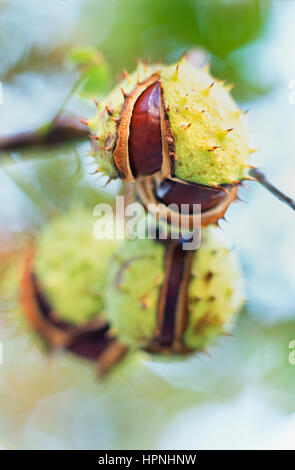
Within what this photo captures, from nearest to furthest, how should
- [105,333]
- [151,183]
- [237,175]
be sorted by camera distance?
[237,175] < [151,183] < [105,333]

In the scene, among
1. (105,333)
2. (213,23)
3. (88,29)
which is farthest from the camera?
(88,29)

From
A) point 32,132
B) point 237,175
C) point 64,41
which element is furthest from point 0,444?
point 64,41

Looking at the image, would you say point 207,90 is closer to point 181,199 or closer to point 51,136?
point 181,199

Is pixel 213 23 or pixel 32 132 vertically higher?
pixel 213 23

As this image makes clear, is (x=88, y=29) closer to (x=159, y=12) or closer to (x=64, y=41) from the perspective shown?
(x=64, y=41)

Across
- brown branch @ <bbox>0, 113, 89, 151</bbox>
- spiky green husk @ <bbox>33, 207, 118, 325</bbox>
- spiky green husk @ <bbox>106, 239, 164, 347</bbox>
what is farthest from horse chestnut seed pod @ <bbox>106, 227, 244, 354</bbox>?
brown branch @ <bbox>0, 113, 89, 151</bbox>

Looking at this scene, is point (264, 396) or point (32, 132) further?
point (264, 396)
